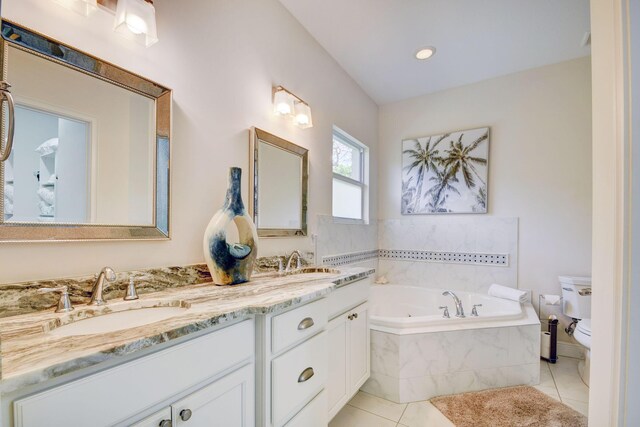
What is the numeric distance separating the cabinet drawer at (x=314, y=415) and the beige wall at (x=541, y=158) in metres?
2.34

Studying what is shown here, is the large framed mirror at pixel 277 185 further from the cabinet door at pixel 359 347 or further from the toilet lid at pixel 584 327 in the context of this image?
the toilet lid at pixel 584 327

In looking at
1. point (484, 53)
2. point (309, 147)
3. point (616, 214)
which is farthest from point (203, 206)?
point (484, 53)

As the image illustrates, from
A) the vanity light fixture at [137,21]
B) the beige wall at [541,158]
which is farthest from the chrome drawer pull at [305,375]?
the beige wall at [541,158]

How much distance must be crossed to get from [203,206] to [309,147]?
1102 millimetres

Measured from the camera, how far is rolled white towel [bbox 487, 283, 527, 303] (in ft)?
8.45

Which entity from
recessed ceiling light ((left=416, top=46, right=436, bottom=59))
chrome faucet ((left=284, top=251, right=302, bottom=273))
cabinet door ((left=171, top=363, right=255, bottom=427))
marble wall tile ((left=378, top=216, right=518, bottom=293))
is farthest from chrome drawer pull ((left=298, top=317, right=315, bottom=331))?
recessed ceiling light ((left=416, top=46, right=436, bottom=59))

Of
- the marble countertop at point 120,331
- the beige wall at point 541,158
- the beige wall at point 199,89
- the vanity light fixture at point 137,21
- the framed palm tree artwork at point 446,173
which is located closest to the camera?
the marble countertop at point 120,331

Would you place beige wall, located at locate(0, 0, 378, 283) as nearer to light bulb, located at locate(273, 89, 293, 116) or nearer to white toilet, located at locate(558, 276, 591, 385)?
light bulb, located at locate(273, 89, 293, 116)

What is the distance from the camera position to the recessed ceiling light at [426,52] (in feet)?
8.10

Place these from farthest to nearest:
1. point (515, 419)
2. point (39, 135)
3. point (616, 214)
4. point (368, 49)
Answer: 1. point (368, 49)
2. point (515, 419)
3. point (39, 135)
4. point (616, 214)

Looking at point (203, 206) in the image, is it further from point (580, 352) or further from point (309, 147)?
point (580, 352)

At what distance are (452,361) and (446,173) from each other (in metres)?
1.86

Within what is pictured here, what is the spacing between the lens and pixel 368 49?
250 centimetres

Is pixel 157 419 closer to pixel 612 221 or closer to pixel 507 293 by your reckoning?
pixel 612 221
